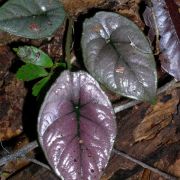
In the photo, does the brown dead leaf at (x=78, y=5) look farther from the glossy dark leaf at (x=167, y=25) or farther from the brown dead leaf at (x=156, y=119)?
the brown dead leaf at (x=156, y=119)

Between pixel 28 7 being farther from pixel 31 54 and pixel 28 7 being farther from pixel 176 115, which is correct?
pixel 176 115

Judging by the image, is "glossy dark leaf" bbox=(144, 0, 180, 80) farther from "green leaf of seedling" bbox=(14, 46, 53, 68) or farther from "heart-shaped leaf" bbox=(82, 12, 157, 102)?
"green leaf of seedling" bbox=(14, 46, 53, 68)

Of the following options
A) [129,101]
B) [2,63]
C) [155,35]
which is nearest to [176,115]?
[129,101]

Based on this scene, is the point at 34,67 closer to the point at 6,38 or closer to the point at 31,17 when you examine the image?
the point at 31,17

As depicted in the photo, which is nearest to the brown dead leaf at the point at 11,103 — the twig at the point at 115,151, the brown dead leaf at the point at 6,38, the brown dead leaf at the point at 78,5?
the brown dead leaf at the point at 6,38

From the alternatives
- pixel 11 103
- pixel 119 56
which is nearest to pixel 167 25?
pixel 119 56

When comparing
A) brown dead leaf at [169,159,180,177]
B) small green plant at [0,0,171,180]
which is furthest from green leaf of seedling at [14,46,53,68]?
brown dead leaf at [169,159,180,177]
